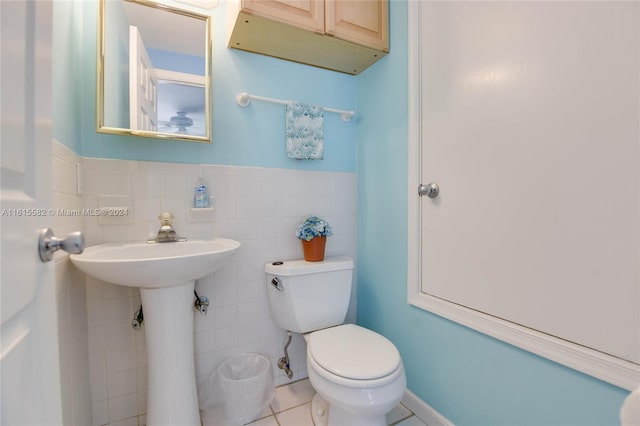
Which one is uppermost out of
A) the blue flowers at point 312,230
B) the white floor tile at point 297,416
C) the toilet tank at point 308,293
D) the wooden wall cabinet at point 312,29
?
the wooden wall cabinet at point 312,29

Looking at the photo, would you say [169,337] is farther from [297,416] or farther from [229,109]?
[229,109]

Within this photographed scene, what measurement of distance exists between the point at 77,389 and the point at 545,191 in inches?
66.5

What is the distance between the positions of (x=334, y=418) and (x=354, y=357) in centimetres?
31

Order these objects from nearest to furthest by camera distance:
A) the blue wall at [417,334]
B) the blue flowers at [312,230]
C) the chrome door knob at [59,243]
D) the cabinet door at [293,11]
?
the chrome door knob at [59,243], the blue wall at [417,334], the cabinet door at [293,11], the blue flowers at [312,230]

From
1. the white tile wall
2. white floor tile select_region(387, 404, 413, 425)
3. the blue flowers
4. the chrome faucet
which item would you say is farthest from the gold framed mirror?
white floor tile select_region(387, 404, 413, 425)

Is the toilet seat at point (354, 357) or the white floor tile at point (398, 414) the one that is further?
the white floor tile at point (398, 414)

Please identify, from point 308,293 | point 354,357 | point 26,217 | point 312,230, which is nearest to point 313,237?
point 312,230

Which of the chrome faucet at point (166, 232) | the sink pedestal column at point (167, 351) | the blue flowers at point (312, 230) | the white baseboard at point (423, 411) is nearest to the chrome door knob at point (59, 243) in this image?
the sink pedestal column at point (167, 351)

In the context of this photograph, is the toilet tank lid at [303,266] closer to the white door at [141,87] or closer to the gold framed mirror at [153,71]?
the gold framed mirror at [153,71]

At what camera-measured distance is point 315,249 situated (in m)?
1.48

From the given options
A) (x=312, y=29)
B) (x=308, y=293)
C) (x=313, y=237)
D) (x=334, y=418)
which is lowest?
(x=334, y=418)

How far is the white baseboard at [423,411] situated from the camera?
48.5 inches

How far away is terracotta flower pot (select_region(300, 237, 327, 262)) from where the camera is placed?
1.48 m

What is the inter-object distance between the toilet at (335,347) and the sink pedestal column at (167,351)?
44 cm
